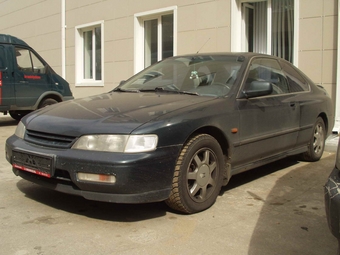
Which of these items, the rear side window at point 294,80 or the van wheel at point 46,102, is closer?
the rear side window at point 294,80

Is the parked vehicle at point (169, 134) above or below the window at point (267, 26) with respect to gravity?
below

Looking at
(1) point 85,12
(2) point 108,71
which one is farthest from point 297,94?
(1) point 85,12

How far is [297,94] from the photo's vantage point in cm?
526

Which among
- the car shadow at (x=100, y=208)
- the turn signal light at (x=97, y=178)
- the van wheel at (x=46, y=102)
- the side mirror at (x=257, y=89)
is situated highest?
the side mirror at (x=257, y=89)

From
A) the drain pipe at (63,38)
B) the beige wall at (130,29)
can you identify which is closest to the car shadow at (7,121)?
the beige wall at (130,29)

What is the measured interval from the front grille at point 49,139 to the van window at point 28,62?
19.9 ft

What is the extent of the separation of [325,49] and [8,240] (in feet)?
20.8

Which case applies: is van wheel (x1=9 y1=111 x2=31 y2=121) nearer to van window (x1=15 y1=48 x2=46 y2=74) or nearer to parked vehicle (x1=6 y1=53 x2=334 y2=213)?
van window (x1=15 y1=48 x2=46 y2=74)

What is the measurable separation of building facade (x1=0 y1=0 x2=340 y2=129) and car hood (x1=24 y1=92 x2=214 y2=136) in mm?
4418

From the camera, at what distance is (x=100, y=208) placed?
3.85m

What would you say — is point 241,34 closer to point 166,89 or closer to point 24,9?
point 166,89

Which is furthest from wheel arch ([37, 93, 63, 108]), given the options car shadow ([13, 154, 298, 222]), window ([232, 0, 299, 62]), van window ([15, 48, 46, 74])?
car shadow ([13, 154, 298, 222])

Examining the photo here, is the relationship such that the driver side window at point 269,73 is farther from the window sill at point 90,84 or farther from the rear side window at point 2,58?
the window sill at point 90,84

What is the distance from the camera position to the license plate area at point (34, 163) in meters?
3.40
